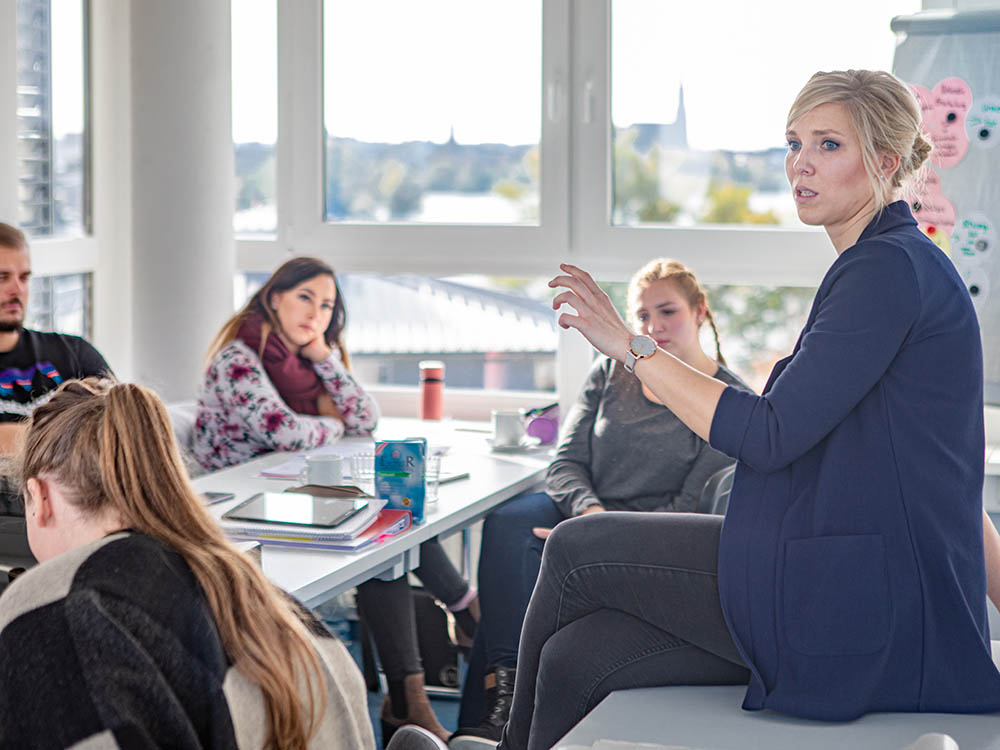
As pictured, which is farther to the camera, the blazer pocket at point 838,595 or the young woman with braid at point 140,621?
the blazer pocket at point 838,595

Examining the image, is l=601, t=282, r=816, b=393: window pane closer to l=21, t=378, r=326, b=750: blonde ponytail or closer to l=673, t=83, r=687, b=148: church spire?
l=673, t=83, r=687, b=148: church spire

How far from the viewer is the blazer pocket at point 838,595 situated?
1646mm

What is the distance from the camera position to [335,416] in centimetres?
334

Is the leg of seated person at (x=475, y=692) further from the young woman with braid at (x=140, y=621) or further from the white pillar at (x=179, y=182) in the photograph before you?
the white pillar at (x=179, y=182)

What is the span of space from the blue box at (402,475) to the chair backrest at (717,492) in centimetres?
76

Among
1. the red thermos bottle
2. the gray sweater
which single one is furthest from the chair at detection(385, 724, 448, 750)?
the red thermos bottle

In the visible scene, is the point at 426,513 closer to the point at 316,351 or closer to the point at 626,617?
the point at 626,617

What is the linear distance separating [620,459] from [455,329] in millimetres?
1231

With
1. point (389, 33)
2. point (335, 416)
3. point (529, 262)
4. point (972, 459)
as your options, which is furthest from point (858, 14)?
point (972, 459)

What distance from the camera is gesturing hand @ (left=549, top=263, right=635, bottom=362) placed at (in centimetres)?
180

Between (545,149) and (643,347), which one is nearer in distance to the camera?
(643,347)

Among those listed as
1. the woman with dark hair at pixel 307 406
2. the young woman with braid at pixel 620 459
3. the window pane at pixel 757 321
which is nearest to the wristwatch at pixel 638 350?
the young woman with braid at pixel 620 459

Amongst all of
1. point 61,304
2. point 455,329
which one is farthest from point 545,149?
point 61,304

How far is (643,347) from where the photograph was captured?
177cm
